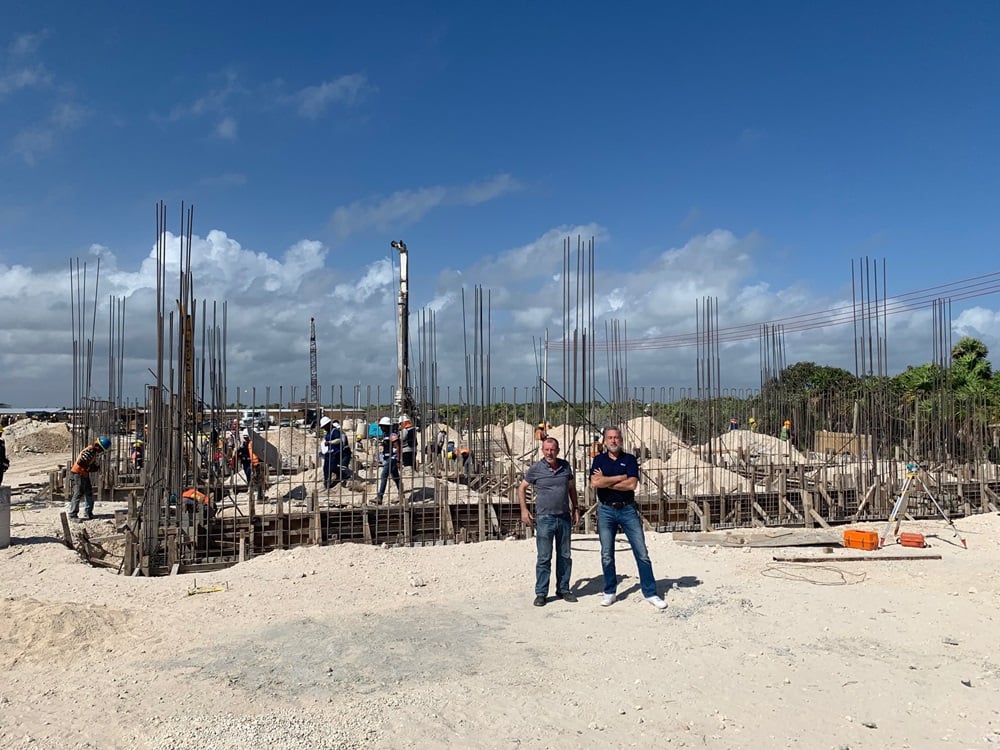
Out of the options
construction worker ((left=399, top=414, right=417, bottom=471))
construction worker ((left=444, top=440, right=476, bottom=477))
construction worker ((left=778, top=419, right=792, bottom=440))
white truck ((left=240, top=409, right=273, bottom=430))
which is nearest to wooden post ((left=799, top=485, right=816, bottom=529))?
construction worker ((left=778, top=419, right=792, bottom=440))

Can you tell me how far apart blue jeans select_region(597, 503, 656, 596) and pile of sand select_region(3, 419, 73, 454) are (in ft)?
97.9

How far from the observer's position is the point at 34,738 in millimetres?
4105

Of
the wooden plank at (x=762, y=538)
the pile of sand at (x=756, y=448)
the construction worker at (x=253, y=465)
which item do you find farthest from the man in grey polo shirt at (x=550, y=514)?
the pile of sand at (x=756, y=448)

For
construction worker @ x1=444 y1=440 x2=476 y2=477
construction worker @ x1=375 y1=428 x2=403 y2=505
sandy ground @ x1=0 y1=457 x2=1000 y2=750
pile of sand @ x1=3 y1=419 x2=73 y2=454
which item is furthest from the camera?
pile of sand @ x1=3 y1=419 x2=73 y2=454

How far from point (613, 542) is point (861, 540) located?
4.05 m

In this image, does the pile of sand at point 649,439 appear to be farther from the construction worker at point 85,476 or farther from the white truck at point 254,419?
the construction worker at point 85,476

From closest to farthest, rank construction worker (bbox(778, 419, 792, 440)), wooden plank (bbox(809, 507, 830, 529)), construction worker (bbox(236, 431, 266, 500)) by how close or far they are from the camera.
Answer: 1. wooden plank (bbox(809, 507, 830, 529))
2. construction worker (bbox(236, 431, 266, 500))
3. construction worker (bbox(778, 419, 792, 440))

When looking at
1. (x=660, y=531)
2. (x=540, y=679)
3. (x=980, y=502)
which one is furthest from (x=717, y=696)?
(x=980, y=502)

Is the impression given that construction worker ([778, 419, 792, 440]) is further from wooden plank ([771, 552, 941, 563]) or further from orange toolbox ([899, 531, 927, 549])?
wooden plank ([771, 552, 941, 563])

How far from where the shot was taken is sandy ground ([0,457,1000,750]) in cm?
421

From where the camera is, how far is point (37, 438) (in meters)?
31.3

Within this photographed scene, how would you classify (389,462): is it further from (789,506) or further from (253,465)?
(789,506)

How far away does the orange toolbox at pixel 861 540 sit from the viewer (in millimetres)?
8812

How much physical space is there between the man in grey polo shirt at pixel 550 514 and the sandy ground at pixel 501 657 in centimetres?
30
